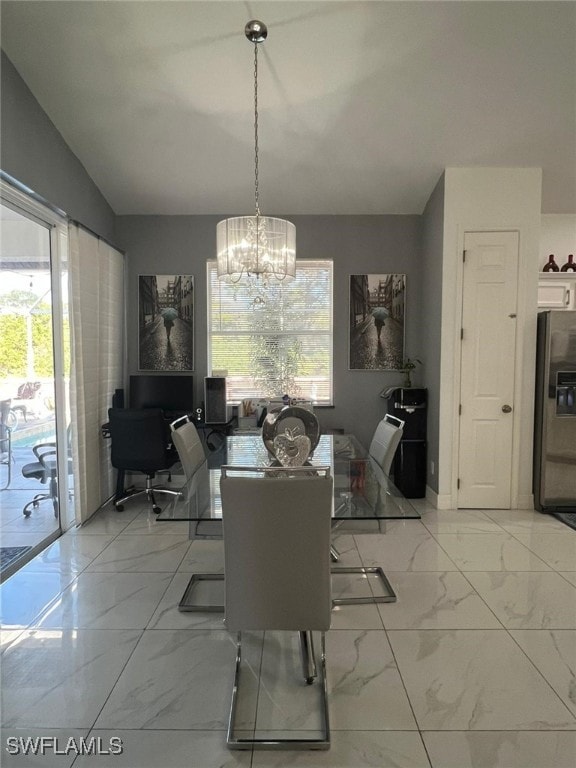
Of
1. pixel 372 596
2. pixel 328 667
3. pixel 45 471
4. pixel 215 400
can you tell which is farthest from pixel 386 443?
pixel 45 471

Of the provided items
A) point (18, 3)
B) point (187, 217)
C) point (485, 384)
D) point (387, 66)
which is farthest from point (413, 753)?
point (187, 217)

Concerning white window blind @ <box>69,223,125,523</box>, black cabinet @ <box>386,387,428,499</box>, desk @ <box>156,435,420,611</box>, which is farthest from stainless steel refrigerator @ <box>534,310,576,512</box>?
white window blind @ <box>69,223,125,523</box>

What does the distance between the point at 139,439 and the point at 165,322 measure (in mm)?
1334

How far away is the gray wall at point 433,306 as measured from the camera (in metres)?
3.71

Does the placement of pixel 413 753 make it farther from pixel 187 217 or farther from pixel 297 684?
pixel 187 217

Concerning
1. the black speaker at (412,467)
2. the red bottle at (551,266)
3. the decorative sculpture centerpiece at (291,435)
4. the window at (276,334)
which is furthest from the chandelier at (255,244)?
the red bottle at (551,266)

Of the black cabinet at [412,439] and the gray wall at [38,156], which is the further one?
the black cabinet at [412,439]

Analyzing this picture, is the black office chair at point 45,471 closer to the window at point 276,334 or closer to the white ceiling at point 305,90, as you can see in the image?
the window at point 276,334

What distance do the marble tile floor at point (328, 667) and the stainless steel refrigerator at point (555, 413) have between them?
820 mm

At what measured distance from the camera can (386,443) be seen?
8.38ft

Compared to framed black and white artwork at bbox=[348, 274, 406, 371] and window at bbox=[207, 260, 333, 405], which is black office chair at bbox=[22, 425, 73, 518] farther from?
framed black and white artwork at bbox=[348, 274, 406, 371]

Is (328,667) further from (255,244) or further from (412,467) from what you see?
(412,467)

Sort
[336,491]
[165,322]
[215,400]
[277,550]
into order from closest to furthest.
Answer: [277,550]
[336,491]
[215,400]
[165,322]

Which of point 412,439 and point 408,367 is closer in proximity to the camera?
point 412,439
